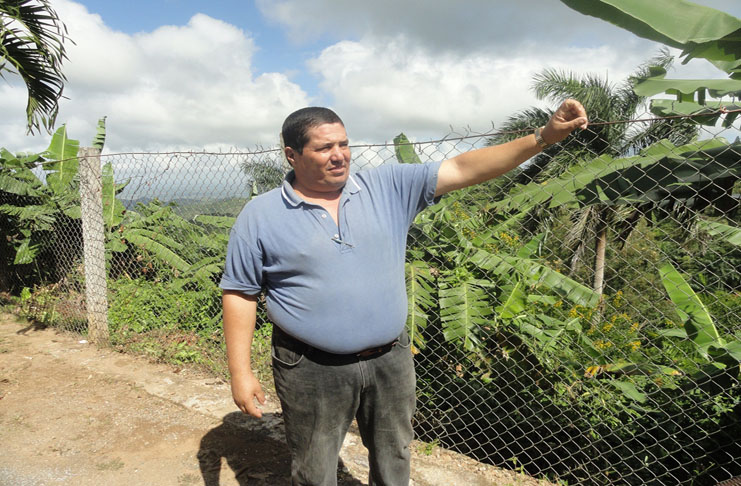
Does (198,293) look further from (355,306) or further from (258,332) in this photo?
(355,306)

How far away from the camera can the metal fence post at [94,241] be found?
14.7 ft

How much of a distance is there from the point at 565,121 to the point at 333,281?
100cm

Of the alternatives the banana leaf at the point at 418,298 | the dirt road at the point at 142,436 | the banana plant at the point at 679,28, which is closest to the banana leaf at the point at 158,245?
the dirt road at the point at 142,436

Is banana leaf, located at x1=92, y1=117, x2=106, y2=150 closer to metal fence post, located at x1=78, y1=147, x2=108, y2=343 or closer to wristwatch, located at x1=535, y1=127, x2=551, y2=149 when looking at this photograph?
metal fence post, located at x1=78, y1=147, x2=108, y2=343

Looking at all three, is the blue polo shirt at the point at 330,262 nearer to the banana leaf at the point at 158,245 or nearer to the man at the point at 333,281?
the man at the point at 333,281

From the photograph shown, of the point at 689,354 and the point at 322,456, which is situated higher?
the point at 689,354

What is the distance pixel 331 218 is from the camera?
6.19 feet

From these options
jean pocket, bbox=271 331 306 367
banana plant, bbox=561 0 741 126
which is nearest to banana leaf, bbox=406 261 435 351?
jean pocket, bbox=271 331 306 367

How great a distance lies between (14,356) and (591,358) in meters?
4.90

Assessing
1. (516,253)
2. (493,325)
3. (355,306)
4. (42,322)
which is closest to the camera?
(355,306)

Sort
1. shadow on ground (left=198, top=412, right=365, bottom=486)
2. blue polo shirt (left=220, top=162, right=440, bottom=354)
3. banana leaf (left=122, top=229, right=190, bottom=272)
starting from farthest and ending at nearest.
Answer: banana leaf (left=122, top=229, right=190, bottom=272) < shadow on ground (left=198, top=412, right=365, bottom=486) < blue polo shirt (left=220, top=162, right=440, bottom=354)

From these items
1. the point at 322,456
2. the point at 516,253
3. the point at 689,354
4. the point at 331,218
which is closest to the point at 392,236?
the point at 331,218

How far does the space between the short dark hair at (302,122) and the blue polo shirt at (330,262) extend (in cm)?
18

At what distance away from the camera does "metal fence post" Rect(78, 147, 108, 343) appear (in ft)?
14.7
